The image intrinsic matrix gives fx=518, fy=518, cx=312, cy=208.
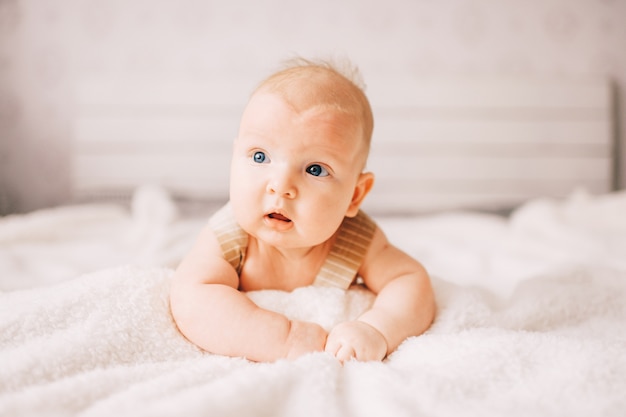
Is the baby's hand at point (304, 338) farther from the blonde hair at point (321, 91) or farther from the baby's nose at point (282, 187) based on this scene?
the blonde hair at point (321, 91)

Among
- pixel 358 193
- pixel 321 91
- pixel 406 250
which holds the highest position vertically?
pixel 321 91

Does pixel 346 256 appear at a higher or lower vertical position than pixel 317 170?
lower

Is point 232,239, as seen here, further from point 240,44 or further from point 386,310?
point 240,44

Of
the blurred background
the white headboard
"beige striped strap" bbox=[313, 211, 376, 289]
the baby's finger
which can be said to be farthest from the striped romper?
the blurred background

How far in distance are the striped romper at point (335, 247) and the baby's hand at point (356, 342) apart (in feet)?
0.57

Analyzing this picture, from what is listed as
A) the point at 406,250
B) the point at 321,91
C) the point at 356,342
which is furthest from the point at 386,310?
the point at 406,250

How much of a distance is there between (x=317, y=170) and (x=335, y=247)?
19cm

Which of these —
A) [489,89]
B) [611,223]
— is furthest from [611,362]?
[489,89]

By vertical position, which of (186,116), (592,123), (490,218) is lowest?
(490,218)

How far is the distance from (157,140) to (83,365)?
197 cm

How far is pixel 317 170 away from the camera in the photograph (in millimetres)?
785

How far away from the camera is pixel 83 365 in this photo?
0.61 meters

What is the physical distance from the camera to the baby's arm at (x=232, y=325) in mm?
713

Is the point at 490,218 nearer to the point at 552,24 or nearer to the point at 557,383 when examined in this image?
the point at 552,24
